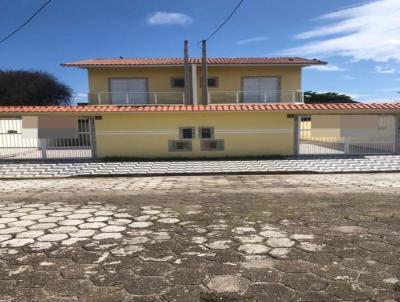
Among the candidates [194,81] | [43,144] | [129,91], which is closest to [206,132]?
[194,81]

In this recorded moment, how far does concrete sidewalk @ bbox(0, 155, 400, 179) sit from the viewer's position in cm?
1248

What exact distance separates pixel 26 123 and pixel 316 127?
14.8 metres

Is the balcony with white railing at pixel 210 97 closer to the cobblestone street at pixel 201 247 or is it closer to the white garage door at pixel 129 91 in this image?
the white garage door at pixel 129 91

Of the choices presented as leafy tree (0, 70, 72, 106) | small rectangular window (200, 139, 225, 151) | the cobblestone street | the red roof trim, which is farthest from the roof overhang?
leafy tree (0, 70, 72, 106)

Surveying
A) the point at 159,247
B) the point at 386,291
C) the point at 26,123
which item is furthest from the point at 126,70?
the point at 386,291

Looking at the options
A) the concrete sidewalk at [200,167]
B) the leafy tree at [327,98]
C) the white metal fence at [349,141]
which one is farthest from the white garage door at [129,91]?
the leafy tree at [327,98]

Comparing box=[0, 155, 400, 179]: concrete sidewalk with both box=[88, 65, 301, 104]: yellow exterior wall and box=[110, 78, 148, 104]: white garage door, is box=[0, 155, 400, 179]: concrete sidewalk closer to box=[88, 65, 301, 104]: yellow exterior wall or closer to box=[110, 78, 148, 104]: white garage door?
box=[110, 78, 148, 104]: white garage door

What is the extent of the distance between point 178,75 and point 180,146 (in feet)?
29.3

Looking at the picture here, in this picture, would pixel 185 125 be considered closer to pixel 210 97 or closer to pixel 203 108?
pixel 203 108

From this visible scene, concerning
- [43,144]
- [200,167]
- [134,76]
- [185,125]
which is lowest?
[200,167]

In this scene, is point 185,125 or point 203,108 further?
point 185,125

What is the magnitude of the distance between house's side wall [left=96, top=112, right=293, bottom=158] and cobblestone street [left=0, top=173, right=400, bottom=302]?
8.81 meters

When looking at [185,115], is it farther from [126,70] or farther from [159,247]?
[159,247]

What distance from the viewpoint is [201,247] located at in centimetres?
419
